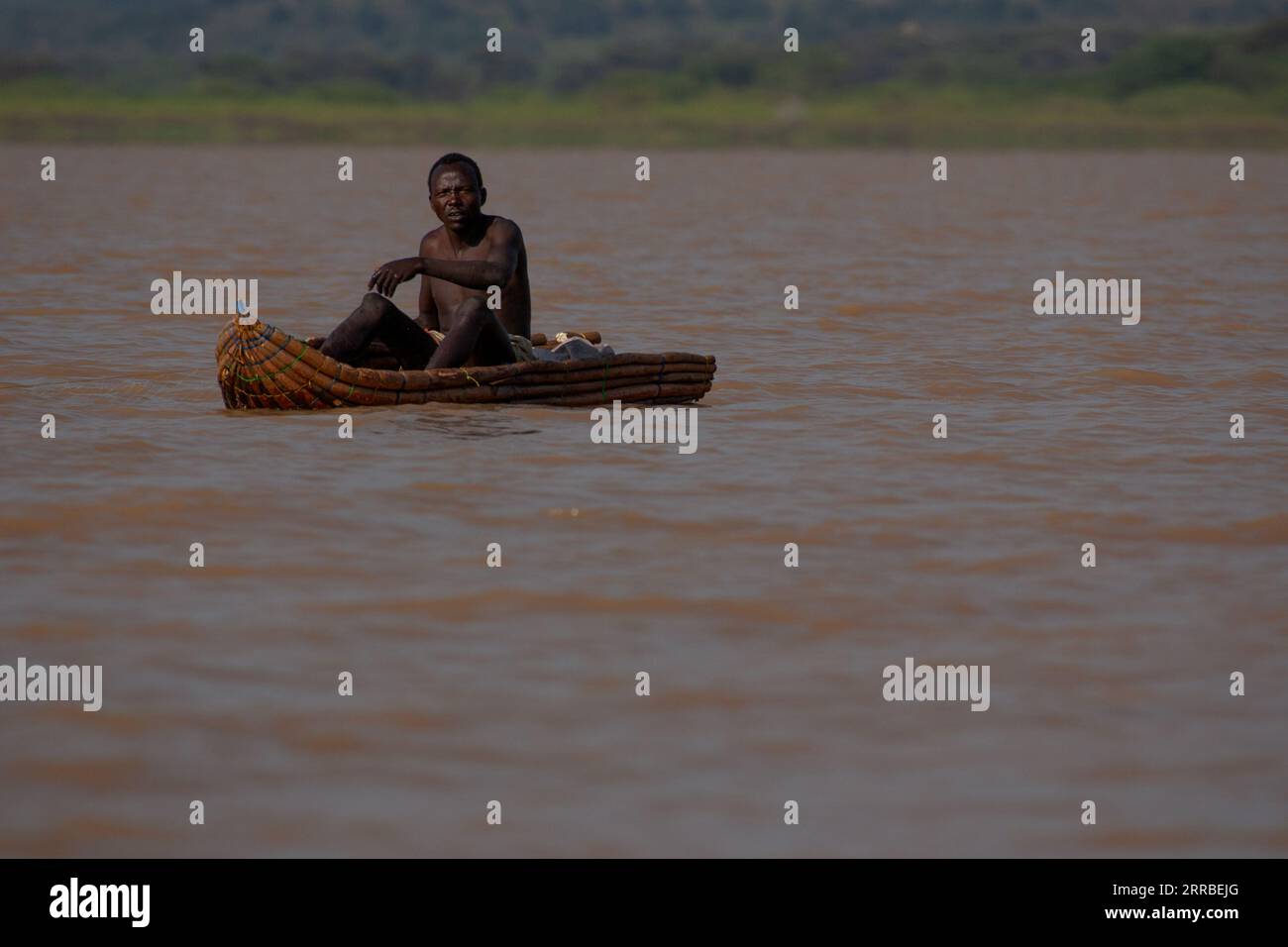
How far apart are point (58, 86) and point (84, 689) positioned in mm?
142867

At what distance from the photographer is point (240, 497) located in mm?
9391

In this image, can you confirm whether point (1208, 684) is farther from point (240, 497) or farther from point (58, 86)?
point (58, 86)

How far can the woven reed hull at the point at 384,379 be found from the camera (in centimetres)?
1134

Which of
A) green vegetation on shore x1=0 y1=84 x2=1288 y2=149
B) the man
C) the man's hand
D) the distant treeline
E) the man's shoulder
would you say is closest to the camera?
the man's hand

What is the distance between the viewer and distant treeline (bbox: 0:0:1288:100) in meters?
149

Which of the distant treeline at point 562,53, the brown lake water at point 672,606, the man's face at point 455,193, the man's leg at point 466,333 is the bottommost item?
the brown lake water at point 672,606

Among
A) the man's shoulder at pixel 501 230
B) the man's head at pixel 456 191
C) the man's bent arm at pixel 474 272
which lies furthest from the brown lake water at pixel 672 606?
the man's head at pixel 456 191

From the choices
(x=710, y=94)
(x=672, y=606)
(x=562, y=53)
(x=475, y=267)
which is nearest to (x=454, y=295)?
(x=475, y=267)

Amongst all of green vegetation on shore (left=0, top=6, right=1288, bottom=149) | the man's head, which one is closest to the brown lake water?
the man's head

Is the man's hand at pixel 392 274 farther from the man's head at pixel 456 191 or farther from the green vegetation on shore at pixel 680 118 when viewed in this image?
the green vegetation on shore at pixel 680 118

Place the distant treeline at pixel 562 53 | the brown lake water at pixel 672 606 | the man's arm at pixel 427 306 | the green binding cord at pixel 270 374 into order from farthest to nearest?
the distant treeline at pixel 562 53, the man's arm at pixel 427 306, the green binding cord at pixel 270 374, the brown lake water at pixel 672 606

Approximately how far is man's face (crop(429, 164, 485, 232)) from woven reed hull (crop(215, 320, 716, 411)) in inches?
36.0

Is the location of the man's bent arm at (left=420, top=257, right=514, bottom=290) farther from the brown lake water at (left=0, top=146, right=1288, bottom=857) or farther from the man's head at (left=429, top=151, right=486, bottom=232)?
the brown lake water at (left=0, top=146, right=1288, bottom=857)

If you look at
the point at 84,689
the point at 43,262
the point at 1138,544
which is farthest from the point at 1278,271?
the point at 84,689
